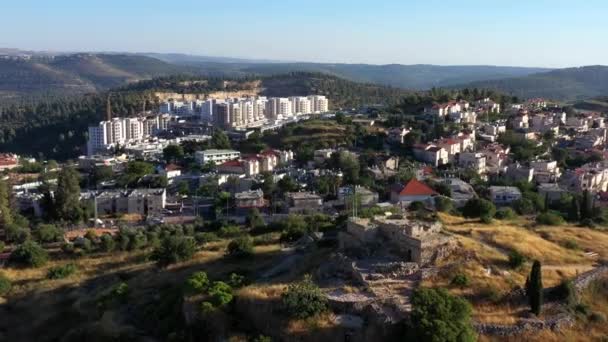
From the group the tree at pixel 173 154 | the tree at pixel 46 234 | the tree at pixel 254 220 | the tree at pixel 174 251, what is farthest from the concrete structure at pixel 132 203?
the tree at pixel 173 154

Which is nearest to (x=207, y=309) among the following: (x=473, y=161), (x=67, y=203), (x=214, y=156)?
(x=67, y=203)

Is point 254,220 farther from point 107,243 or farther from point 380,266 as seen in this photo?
point 380,266

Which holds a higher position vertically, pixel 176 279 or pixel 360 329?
pixel 360 329

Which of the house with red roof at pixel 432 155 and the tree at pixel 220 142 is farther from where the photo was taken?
the tree at pixel 220 142

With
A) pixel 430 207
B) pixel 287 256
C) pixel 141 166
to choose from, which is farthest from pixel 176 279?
pixel 141 166

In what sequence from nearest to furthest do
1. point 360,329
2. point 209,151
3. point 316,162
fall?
point 360,329 → point 316,162 → point 209,151

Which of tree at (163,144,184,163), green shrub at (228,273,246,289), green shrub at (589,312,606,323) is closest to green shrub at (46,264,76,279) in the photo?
green shrub at (228,273,246,289)

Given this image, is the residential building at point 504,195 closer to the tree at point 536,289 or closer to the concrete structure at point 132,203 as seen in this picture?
the concrete structure at point 132,203

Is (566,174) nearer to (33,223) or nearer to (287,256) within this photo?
(287,256)
